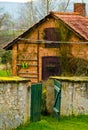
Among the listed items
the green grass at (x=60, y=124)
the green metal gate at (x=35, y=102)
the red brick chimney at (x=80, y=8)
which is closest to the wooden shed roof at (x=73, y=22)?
the red brick chimney at (x=80, y=8)

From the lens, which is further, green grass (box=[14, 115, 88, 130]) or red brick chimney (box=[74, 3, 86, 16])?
red brick chimney (box=[74, 3, 86, 16])

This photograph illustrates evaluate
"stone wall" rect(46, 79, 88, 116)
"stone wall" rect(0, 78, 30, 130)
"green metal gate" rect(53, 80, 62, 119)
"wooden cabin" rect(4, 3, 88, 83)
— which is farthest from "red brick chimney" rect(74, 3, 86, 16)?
"stone wall" rect(0, 78, 30, 130)

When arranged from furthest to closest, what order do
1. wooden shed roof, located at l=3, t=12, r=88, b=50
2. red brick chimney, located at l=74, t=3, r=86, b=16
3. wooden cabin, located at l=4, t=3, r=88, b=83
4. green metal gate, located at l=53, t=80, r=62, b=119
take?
red brick chimney, located at l=74, t=3, r=86, b=16 < wooden cabin, located at l=4, t=3, r=88, b=83 < wooden shed roof, located at l=3, t=12, r=88, b=50 < green metal gate, located at l=53, t=80, r=62, b=119

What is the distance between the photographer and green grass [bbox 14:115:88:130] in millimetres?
16469

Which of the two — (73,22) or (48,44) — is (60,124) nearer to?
(73,22)

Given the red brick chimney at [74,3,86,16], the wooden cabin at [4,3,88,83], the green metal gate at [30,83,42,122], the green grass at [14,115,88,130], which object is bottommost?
the green grass at [14,115,88,130]

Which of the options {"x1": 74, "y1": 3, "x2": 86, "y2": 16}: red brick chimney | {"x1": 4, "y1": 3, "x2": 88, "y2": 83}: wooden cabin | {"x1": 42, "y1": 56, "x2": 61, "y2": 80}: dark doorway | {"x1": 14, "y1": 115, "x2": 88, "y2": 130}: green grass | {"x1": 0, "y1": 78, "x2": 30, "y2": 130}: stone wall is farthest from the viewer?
{"x1": 74, "y1": 3, "x2": 86, "y2": 16}: red brick chimney

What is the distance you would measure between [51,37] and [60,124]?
13094mm

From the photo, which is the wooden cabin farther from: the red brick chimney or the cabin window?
the red brick chimney

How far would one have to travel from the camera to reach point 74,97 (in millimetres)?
18484

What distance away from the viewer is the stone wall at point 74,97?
1847 centimetres

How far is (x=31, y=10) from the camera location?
6166cm

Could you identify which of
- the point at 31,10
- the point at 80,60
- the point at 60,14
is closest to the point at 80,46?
the point at 80,60

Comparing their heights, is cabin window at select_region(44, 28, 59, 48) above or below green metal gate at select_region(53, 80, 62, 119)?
above
